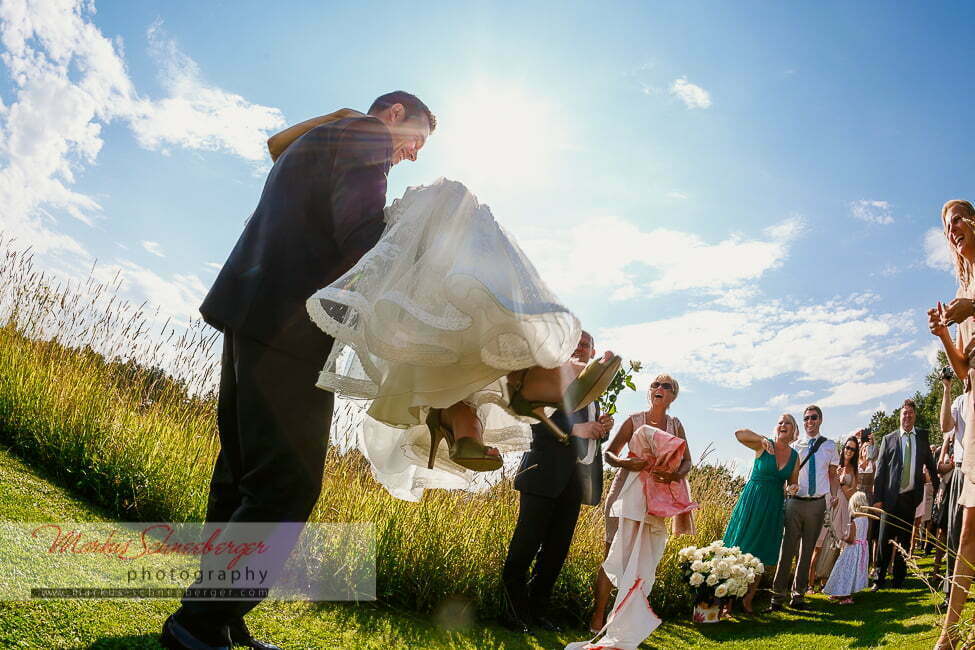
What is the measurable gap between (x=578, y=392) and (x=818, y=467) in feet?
21.3

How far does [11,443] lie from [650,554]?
5.33 metres

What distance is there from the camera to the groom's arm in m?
2.38

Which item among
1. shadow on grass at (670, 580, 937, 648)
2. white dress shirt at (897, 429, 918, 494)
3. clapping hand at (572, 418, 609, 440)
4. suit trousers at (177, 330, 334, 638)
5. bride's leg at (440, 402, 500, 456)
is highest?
white dress shirt at (897, 429, 918, 494)

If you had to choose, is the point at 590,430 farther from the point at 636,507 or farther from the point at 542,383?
the point at 542,383

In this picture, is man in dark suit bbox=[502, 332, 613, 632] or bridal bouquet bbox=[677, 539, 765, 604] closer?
man in dark suit bbox=[502, 332, 613, 632]

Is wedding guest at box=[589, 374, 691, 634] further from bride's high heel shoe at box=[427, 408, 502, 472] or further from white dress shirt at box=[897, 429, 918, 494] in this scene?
white dress shirt at box=[897, 429, 918, 494]

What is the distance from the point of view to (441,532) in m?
5.23

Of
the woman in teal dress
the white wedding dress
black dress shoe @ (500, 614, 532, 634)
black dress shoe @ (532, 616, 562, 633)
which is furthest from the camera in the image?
the woman in teal dress

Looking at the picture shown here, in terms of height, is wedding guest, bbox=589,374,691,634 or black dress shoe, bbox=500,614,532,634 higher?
wedding guest, bbox=589,374,691,634

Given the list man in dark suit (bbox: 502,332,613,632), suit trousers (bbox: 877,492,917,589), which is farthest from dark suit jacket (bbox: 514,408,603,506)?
suit trousers (bbox: 877,492,917,589)

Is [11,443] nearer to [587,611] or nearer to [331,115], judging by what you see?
[331,115]

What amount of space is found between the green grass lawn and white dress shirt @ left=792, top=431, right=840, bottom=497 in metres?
1.34

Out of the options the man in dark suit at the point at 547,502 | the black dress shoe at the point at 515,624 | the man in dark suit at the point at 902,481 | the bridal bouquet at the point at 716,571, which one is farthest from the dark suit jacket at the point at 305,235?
the man in dark suit at the point at 902,481

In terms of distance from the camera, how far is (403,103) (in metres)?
2.73
